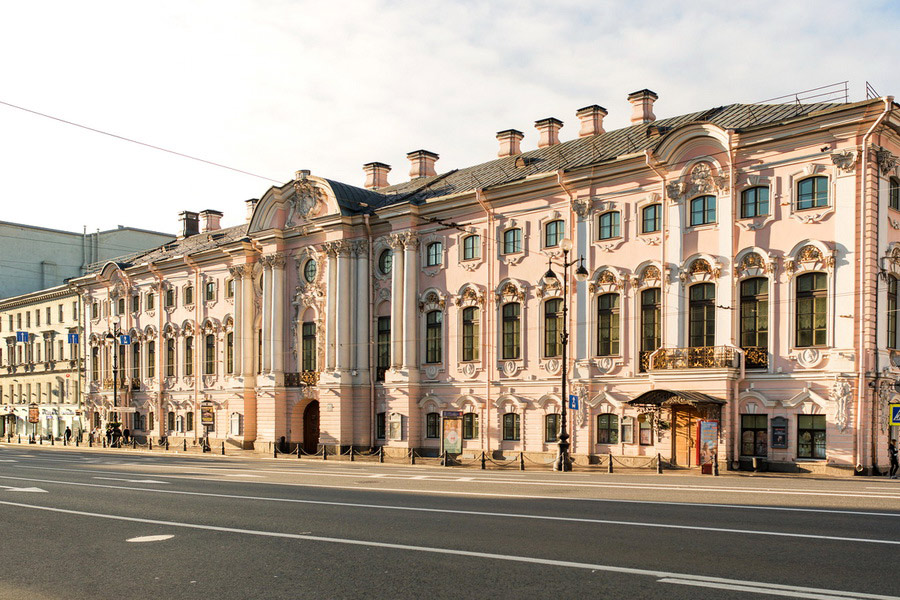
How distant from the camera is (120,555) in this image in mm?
11727

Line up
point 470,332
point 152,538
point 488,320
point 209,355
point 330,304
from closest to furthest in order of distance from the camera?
point 152,538 < point 488,320 < point 470,332 < point 330,304 < point 209,355

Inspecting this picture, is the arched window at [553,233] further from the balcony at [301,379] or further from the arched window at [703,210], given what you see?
the balcony at [301,379]

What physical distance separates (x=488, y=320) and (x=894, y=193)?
54.2 ft

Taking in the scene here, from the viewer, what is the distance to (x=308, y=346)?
156 feet

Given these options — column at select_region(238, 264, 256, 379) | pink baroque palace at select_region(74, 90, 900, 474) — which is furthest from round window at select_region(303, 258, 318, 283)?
column at select_region(238, 264, 256, 379)

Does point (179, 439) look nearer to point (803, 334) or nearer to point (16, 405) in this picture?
point (16, 405)

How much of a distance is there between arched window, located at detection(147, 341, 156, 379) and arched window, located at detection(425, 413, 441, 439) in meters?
23.8

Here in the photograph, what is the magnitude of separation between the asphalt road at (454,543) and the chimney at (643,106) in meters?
23.1

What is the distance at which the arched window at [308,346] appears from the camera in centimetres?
4725

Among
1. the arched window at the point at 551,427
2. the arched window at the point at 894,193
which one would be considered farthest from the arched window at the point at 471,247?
the arched window at the point at 894,193

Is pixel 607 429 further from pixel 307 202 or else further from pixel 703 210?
pixel 307 202

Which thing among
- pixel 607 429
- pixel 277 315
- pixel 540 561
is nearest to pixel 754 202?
pixel 607 429

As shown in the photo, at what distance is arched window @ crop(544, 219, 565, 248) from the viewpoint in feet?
124

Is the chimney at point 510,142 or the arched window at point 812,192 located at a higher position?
the chimney at point 510,142
